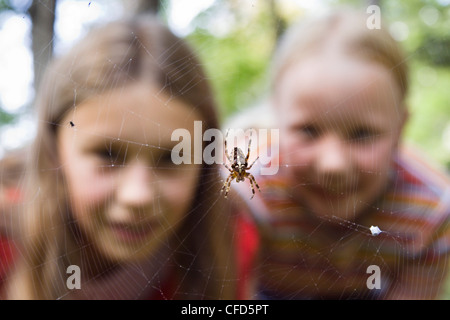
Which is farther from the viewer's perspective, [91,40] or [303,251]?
[303,251]

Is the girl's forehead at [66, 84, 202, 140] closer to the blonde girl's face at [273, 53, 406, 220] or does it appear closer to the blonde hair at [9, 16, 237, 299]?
the blonde hair at [9, 16, 237, 299]

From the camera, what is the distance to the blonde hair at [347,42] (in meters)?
1.81

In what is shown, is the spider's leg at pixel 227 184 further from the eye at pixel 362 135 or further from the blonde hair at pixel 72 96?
the eye at pixel 362 135

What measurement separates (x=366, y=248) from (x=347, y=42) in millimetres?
1134

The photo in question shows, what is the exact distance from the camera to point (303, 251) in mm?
1907

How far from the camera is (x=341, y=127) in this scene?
71.9 inches

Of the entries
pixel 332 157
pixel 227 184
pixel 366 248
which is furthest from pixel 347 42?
pixel 366 248

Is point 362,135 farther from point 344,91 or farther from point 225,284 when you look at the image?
point 225,284

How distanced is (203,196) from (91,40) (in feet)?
3.15

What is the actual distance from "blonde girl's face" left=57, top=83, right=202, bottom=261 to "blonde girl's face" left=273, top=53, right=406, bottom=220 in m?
0.58

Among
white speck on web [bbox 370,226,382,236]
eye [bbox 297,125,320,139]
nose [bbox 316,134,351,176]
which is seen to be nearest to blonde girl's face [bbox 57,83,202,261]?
eye [bbox 297,125,320,139]

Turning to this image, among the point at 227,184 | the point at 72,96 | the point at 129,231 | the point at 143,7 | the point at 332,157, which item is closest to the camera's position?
the point at 72,96
